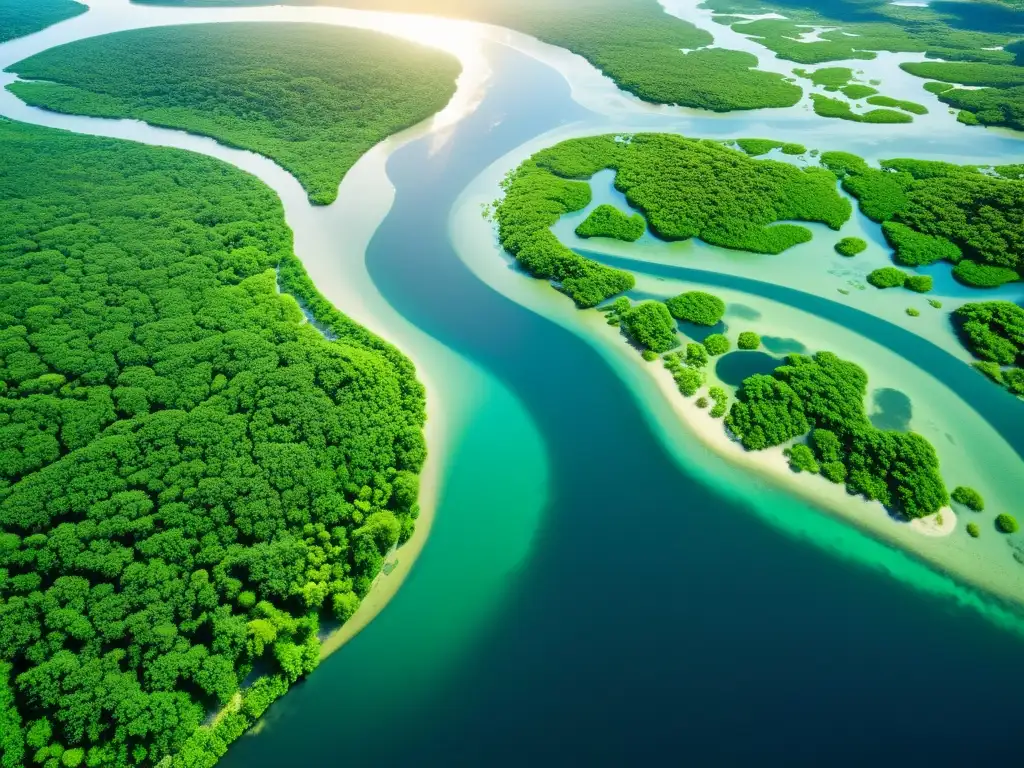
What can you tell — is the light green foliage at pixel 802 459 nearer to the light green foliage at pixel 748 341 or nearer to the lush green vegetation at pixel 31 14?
the light green foliage at pixel 748 341

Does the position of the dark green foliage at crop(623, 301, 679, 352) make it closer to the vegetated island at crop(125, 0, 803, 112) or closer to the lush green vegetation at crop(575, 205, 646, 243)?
the lush green vegetation at crop(575, 205, 646, 243)

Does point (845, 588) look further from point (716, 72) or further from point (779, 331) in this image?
point (716, 72)

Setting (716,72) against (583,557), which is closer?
(583,557)

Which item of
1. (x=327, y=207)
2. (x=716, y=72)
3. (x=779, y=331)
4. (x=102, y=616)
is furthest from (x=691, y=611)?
(x=716, y=72)

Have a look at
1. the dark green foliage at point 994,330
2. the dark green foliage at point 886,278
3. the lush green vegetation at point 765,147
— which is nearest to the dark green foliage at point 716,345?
the dark green foliage at point 886,278

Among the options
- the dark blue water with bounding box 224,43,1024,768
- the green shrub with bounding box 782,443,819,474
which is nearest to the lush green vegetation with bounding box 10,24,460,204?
the dark blue water with bounding box 224,43,1024,768

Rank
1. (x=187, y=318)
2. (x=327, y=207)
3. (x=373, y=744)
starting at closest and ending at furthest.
→ (x=373, y=744) < (x=187, y=318) < (x=327, y=207)
